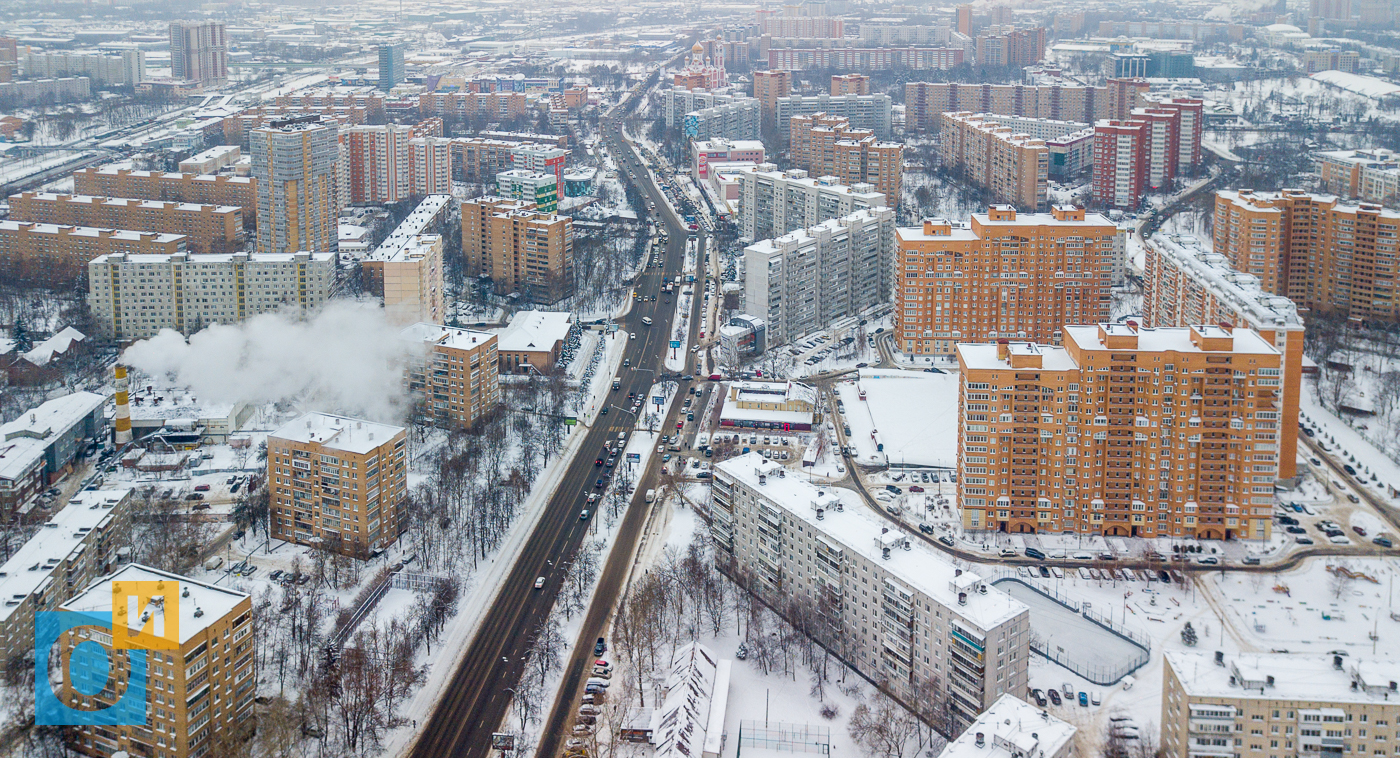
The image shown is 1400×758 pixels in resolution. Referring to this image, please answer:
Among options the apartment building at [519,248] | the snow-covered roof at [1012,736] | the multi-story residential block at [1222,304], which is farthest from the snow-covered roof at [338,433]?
the multi-story residential block at [1222,304]

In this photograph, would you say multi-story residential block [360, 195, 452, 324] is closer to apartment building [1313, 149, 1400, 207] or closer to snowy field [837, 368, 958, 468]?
snowy field [837, 368, 958, 468]

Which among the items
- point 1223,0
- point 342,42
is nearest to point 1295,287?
point 342,42

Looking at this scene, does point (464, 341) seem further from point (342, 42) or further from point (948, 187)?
point (342, 42)

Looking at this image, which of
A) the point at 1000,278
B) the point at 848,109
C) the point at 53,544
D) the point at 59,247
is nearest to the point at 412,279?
the point at 59,247

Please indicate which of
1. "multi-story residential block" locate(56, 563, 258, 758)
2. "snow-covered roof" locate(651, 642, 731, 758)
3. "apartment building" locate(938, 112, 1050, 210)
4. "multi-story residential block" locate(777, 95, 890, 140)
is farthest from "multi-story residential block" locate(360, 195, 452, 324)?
"multi-story residential block" locate(777, 95, 890, 140)

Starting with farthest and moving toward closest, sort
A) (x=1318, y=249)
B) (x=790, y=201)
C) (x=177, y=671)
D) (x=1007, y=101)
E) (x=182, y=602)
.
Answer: (x=1007, y=101), (x=790, y=201), (x=1318, y=249), (x=182, y=602), (x=177, y=671)

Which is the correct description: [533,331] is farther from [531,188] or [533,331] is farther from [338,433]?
[531,188]
